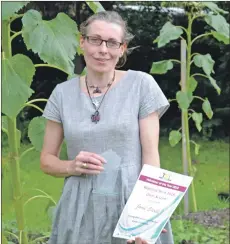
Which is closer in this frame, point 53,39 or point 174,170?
point 53,39

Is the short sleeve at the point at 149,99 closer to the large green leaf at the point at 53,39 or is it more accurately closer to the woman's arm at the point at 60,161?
the woman's arm at the point at 60,161

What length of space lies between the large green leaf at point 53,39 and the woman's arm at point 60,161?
318 mm

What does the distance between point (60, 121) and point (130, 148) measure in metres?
0.24

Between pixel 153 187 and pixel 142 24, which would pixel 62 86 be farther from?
pixel 142 24

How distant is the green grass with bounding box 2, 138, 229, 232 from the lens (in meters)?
4.76

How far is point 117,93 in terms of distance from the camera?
1956 mm

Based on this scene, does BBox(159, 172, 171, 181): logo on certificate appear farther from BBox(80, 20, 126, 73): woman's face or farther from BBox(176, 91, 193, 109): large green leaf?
BBox(176, 91, 193, 109): large green leaf

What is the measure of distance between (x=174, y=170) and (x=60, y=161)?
15.8 feet

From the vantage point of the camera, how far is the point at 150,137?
1.92 metres

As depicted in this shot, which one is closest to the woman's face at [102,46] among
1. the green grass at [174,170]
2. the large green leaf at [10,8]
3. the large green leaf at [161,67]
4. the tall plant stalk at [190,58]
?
the large green leaf at [10,8]

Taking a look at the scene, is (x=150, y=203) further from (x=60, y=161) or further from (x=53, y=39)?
(x=53, y=39)

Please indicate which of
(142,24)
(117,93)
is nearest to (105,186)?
(117,93)

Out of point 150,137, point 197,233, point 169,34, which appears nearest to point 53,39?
point 150,137

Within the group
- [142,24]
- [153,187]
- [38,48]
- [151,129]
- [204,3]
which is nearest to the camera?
[153,187]
